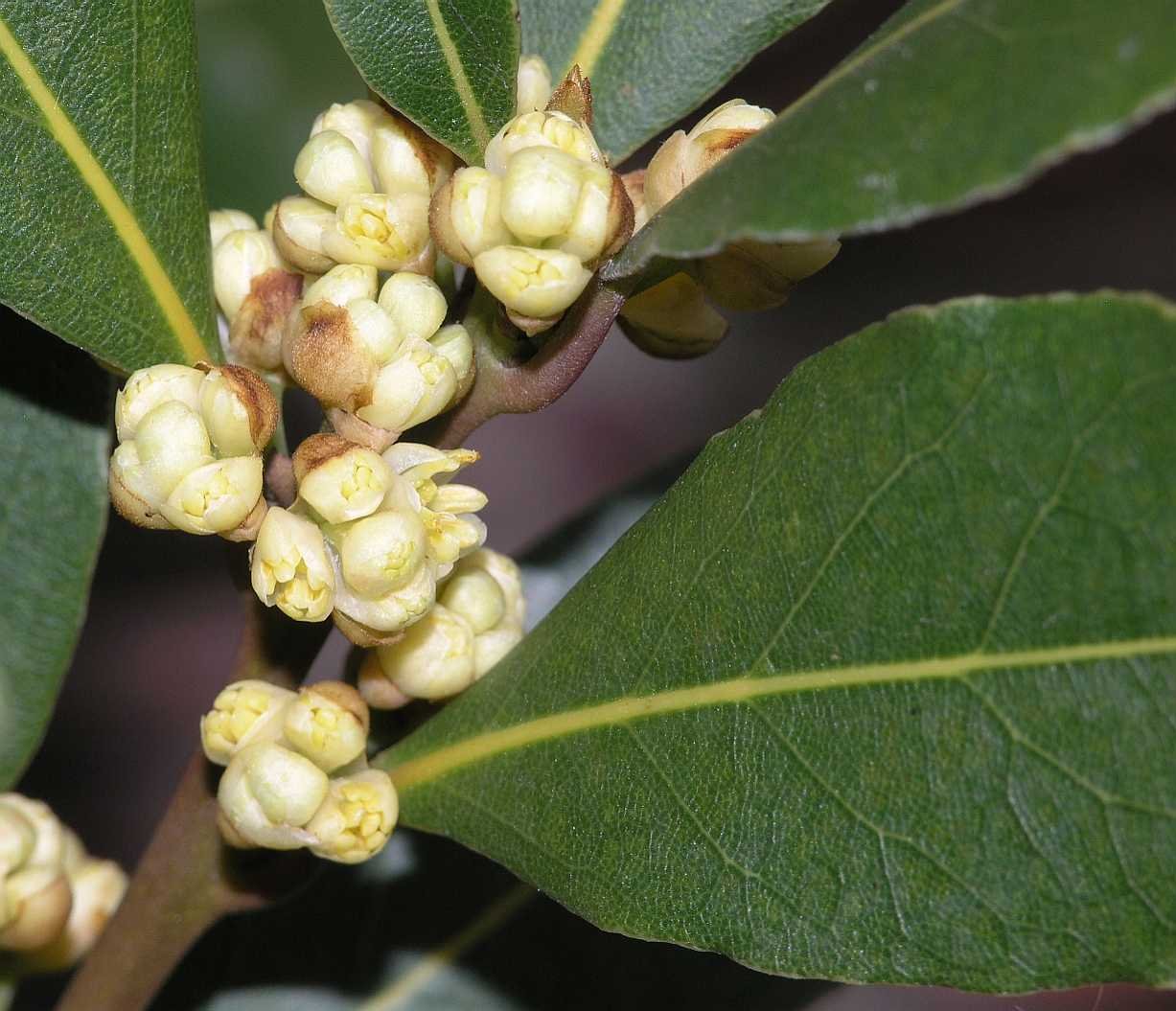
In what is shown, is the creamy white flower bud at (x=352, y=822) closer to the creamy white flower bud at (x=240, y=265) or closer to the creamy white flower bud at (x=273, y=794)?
the creamy white flower bud at (x=273, y=794)

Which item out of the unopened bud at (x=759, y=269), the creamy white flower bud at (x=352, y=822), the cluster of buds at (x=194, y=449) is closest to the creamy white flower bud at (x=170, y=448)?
the cluster of buds at (x=194, y=449)

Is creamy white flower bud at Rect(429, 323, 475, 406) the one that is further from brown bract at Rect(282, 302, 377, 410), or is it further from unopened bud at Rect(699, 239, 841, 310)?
unopened bud at Rect(699, 239, 841, 310)

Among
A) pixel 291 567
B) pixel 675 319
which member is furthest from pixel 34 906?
pixel 675 319

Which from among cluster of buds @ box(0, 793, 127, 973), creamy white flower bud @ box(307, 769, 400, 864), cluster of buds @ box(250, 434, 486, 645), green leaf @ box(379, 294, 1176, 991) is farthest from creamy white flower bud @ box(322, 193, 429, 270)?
cluster of buds @ box(0, 793, 127, 973)

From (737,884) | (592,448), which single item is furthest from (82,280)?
(592,448)

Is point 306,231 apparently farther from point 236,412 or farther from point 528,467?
point 528,467
